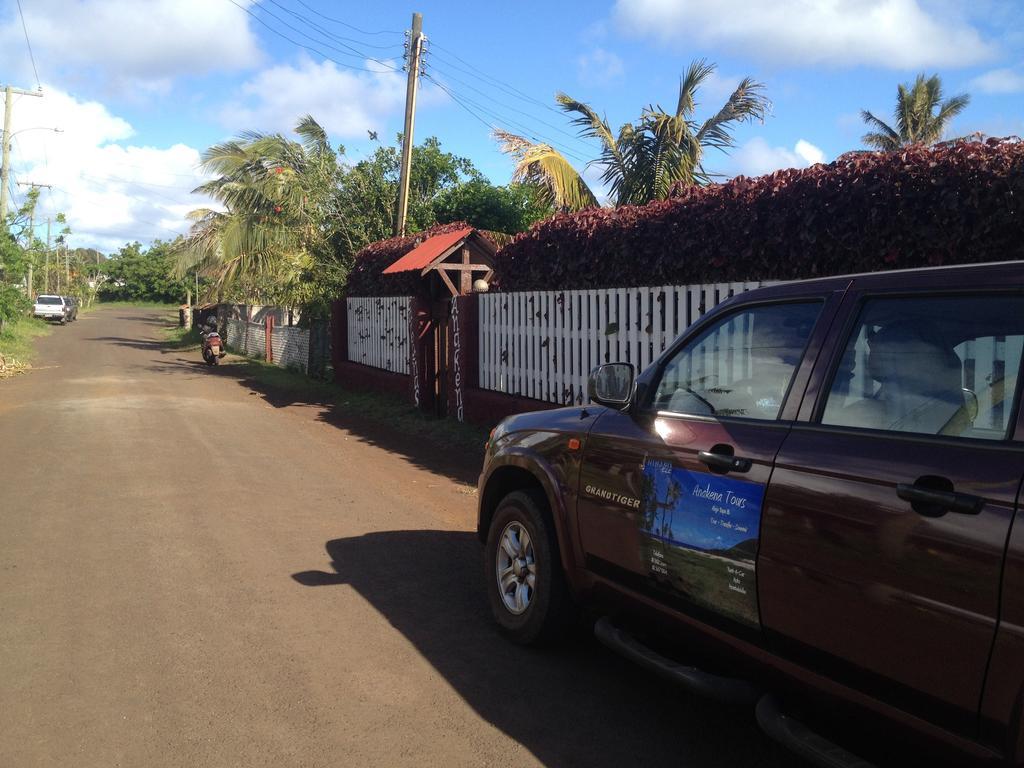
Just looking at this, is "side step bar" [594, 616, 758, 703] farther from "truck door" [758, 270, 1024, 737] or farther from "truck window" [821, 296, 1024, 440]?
"truck window" [821, 296, 1024, 440]

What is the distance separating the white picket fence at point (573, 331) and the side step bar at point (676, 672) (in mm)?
4340

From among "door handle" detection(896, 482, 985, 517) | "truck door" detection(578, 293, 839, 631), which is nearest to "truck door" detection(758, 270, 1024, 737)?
"door handle" detection(896, 482, 985, 517)

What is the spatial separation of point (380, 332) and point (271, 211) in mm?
9321

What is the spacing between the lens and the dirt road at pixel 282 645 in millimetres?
3584

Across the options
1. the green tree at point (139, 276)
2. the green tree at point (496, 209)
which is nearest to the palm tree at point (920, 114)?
the green tree at point (496, 209)

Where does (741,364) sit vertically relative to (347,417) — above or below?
above

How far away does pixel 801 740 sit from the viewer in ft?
9.19

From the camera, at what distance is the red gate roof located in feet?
42.5

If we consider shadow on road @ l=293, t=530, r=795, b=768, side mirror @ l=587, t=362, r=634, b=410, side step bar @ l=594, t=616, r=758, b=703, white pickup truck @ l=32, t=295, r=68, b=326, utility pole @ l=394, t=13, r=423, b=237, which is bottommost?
shadow on road @ l=293, t=530, r=795, b=768

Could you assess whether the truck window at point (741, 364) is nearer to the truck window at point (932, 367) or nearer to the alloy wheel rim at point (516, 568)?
the truck window at point (932, 367)

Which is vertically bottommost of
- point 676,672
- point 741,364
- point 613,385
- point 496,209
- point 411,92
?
point 676,672

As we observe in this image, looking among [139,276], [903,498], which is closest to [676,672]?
[903,498]

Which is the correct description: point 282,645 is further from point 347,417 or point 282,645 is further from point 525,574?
point 347,417

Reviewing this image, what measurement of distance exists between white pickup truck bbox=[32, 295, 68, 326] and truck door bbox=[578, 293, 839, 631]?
53.3 metres
